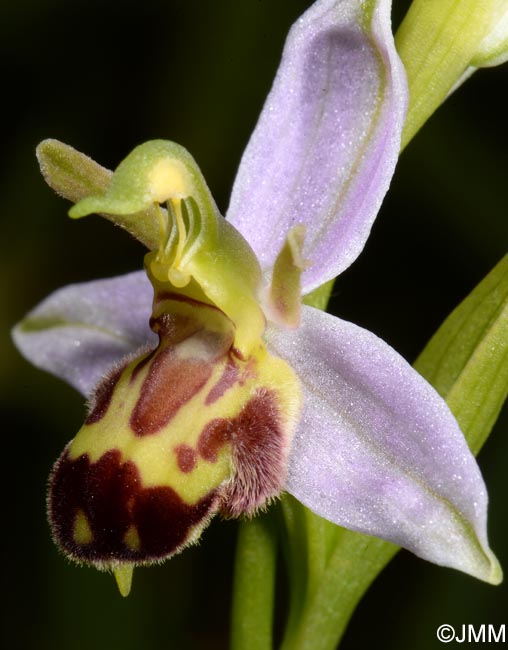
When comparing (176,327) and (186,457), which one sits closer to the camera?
(186,457)

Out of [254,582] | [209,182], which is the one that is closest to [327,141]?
[254,582]

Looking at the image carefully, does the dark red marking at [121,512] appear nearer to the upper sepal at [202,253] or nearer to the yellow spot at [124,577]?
the yellow spot at [124,577]

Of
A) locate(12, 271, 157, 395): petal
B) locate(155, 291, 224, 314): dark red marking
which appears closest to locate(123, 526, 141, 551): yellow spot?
locate(155, 291, 224, 314): dark red marking

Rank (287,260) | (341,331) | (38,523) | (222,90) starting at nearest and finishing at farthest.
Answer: (287,260)
(341,331)
(38,523)
(222,90)

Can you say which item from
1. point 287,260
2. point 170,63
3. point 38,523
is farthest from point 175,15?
point 287,260

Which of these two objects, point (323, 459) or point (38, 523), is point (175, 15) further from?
point (323, 459)

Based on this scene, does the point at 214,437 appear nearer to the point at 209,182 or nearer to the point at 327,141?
the point at 327,141

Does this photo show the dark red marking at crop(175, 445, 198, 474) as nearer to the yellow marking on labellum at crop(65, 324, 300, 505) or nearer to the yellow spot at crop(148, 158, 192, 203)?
the yellow marking on labellum at crop(65, 324, 300, 505)
